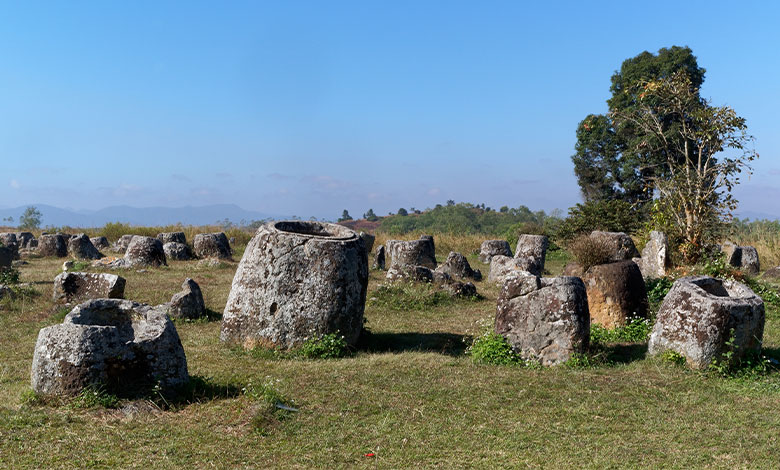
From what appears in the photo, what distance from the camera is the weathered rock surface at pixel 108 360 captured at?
21.7 feet

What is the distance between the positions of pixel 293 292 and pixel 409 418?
3251 mm

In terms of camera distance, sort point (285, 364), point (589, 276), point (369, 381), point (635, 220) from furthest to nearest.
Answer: point (635, 220) < point (589, 276) < point (285, 364) < point (369, 381)

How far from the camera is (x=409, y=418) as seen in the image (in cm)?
681

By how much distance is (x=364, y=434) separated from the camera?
6.36 m

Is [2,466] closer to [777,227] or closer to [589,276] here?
[589,276]

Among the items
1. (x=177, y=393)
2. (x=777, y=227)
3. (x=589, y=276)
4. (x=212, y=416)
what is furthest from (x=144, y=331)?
(x=777, y=227)

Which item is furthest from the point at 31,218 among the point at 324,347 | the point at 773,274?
the point at 773,274

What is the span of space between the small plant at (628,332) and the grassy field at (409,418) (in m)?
0.81

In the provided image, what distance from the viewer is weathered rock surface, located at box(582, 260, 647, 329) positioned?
11211mm

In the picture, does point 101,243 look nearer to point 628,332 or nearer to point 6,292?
point 6,292

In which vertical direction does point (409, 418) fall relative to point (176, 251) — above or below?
below

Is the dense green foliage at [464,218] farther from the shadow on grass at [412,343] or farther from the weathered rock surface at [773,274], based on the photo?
the shadow on grass at [412,343]

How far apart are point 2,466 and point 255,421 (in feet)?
7.38

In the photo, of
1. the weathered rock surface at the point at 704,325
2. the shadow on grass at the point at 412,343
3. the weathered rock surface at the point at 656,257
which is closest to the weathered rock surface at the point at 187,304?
the shadow on grass at the point at 412,343
